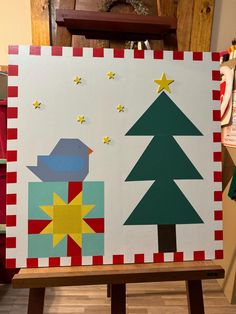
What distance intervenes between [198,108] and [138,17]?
1.11ft

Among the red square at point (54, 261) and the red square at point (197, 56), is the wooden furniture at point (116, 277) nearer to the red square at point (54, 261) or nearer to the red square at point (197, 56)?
the red square at point (54, 261)

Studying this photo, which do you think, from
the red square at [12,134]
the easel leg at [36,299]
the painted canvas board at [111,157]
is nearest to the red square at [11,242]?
the painted canvas board at [111,157]

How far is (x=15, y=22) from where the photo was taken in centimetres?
150

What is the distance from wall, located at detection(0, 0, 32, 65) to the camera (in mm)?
1485

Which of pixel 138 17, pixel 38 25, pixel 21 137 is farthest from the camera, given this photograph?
pixel 38 25

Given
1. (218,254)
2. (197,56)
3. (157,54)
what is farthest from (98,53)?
(218,254)

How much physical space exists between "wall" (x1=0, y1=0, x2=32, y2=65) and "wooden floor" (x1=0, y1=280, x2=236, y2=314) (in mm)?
1302

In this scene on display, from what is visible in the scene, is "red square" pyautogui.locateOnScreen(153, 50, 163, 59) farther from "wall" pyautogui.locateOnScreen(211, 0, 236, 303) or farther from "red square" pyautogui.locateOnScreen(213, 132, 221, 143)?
"wall" pyautogui.locateOnScreen(211, 0, 236, 303)

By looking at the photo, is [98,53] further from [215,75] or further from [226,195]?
[226,195]

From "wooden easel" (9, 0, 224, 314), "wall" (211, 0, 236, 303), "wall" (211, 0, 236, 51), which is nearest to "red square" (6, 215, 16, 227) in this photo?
"wooden easel" (9, 0, 224, 314)

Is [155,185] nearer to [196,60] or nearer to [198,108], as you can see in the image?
[198,108]

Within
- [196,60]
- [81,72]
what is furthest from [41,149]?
[196,60]

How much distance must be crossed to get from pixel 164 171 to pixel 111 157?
144mm

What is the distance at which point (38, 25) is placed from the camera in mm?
1457
